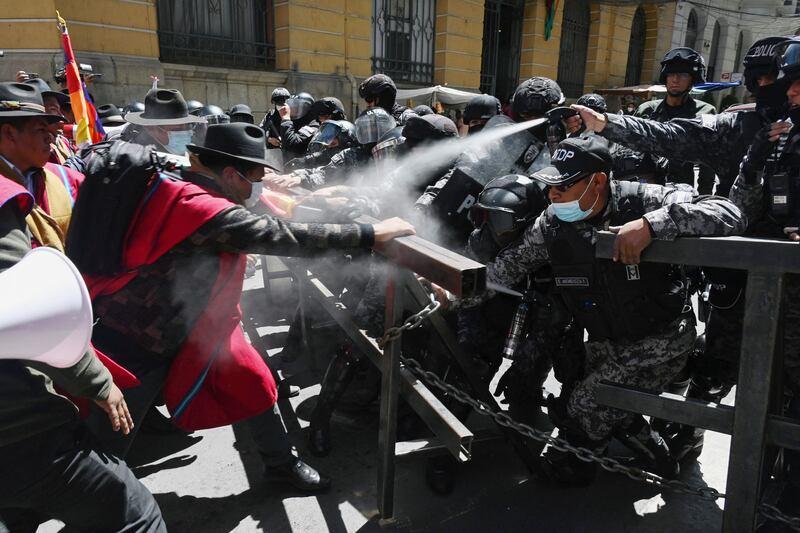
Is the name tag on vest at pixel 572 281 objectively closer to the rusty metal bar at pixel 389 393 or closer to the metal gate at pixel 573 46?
the rusty metal bar at pixel 389 393

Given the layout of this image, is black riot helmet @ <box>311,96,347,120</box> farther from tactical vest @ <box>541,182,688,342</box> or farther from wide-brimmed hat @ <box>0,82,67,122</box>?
tactical vest @ <box>541,182,688,342</box>

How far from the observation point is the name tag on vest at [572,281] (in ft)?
8.00

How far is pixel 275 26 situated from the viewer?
13453mm

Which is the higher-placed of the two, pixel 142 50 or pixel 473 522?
pixel 142 50

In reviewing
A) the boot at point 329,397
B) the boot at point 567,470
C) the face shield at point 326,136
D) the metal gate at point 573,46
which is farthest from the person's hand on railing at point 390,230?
the metal gate at point 573,46

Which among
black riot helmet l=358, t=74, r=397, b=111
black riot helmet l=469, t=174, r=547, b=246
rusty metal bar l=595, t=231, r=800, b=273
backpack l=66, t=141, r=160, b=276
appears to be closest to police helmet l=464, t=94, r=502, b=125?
black riot helmet l=358, t=74, r=397, b=111

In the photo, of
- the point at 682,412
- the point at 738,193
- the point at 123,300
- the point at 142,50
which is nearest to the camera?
the point at 682,412

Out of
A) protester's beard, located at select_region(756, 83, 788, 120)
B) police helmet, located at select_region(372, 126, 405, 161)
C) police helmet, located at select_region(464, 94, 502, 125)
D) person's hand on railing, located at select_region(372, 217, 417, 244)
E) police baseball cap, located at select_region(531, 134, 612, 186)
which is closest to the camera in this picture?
person's hand on railing, located at select_region(372, 217, 417, 244)

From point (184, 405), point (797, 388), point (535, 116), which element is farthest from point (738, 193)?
point (184, 405)

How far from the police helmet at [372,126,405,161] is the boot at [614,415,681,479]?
2440 mm

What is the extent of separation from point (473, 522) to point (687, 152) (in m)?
2.48

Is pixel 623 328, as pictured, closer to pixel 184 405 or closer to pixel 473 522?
pixel 473 522

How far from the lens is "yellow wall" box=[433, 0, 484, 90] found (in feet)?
54.3

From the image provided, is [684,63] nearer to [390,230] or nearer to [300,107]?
[390,230]
